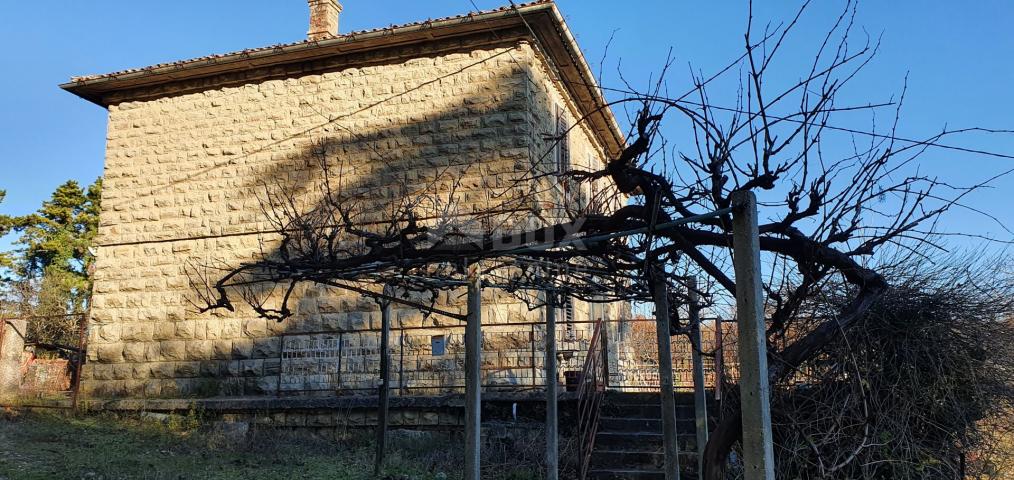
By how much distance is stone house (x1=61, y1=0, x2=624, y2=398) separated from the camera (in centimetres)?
1095

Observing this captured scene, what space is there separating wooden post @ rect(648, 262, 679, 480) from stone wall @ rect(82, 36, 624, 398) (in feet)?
16.6

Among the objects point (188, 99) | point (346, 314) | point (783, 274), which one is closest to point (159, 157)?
point (188, 99)

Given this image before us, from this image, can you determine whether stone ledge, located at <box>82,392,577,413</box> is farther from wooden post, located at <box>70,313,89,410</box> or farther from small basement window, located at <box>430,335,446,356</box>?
small basement window, located at <box>430,335,446,356</box>

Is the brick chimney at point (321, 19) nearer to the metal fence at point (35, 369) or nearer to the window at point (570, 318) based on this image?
the window at point (570, 318)

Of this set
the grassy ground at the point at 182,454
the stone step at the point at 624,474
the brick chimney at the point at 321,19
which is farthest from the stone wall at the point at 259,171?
the stone step at the point at 624,474

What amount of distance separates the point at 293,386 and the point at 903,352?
9.67m

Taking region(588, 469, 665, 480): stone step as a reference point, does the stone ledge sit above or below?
above

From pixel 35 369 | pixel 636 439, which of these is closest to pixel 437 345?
pixel 636 439

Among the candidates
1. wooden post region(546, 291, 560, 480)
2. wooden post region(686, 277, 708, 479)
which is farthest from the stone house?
wooden post region(686, 277, 708, 479)

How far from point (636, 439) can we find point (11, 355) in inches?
456

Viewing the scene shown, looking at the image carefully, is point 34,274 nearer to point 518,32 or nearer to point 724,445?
point 518,32

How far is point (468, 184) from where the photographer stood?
11102 millimetres

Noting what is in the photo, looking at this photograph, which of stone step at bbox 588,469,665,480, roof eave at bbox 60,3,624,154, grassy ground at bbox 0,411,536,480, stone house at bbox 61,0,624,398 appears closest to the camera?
grassy ground at bbox 0,411,536,480

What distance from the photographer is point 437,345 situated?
10.4 metres
